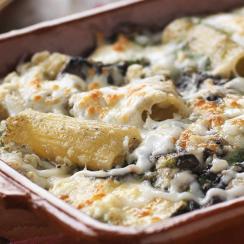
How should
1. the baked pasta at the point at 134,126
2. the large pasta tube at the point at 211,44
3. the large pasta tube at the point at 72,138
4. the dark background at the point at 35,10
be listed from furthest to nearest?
the dark background at the point at 35,10 → the large pasta tube at the point at 211,44 → the large pasta tube at the point at 72,138 → the baked pasta at the point at 134,126

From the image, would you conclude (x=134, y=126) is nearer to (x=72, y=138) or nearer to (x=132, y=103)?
(x=132, y=103)

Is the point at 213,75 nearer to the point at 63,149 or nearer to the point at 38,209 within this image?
the point at 63,149

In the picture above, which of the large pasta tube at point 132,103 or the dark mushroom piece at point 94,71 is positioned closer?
the large pasta tube at point 132,103

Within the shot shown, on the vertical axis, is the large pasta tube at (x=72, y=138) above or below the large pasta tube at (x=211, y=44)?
above

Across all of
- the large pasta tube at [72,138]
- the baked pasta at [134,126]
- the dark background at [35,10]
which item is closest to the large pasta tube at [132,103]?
the baked pasta at [134,126]

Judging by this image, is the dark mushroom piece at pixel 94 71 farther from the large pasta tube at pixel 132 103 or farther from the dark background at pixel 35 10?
the dark background at pixel 35 10

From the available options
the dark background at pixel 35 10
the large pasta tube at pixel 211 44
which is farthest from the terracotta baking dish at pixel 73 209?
the dark background at pixel 35 10

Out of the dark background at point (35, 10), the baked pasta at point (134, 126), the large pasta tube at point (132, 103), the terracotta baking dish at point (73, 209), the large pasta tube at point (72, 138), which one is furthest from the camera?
the dark background at point (35, 10)

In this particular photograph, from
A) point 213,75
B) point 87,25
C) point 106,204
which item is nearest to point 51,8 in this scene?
point 87,25
